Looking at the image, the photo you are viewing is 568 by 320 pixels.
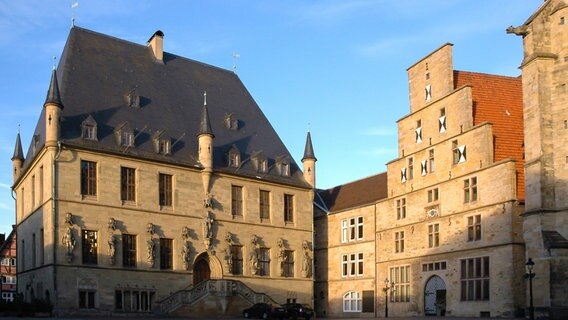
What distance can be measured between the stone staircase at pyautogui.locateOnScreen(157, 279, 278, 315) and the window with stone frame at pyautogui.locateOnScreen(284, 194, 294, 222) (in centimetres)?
751

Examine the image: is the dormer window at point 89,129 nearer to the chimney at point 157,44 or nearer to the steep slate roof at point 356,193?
the chimney at point 157,44

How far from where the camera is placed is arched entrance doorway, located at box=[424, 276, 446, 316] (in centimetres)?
3950

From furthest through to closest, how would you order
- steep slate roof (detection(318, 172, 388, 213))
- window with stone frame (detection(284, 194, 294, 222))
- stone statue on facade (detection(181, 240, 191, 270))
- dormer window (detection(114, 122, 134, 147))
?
window with stone frame (detection(284, 194, 294, 222)), steep slate roof (detection(318, 172, 388, 213)), stone statue on facade (detection(181, 240, 191, 270)), dormer window (detection(114, 122, 134, 147))

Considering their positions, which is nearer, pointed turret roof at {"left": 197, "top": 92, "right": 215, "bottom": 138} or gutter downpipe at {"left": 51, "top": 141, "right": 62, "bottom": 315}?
gutter downpipe at {"left": 51, "top": 141, "right": 62, "bottom": 315}

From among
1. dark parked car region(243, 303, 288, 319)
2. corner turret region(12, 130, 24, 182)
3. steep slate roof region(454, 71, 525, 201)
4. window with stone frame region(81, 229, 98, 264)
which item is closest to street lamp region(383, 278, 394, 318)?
dark parked car region(243, 303, 288, 319)

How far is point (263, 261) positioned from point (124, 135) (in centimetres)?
1265

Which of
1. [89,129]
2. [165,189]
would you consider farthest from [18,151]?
[165,189]

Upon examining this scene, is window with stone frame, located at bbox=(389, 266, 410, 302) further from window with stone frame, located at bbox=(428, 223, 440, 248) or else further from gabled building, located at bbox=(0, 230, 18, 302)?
gabled building, located at bbox=(0, 230, 18, 302)

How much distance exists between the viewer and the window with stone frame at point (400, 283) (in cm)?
4278

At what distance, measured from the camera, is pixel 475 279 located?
37.1m

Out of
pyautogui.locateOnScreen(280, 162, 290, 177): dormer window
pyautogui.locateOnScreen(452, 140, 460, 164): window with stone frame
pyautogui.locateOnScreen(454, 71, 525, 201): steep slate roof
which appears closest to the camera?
pyautogui.locateOnScreen(454, 71, 525, 201): steep slate roof

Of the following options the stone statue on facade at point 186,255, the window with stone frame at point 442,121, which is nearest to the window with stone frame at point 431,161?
the window with stone frame at point 442,121

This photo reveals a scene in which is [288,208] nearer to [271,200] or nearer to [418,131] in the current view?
[271,200]

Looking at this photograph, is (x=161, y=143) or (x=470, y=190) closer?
(x=470, y=190)
